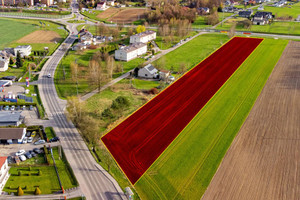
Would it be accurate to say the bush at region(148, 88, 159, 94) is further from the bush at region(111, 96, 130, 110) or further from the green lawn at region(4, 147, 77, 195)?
the green lawn at region(4, 147, 77, 195)

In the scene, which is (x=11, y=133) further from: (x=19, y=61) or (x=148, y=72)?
(x=19, y=61)

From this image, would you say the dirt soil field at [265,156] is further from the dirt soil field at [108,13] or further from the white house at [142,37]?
the dirt soil field at [108,13]

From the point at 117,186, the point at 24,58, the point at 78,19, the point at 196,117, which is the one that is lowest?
the point at 117,186

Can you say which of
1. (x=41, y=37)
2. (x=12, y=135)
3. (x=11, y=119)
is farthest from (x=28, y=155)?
(x=41, y=37)

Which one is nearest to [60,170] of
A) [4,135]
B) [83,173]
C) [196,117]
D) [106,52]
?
[83,173]

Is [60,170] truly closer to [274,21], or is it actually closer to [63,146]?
[63,146]

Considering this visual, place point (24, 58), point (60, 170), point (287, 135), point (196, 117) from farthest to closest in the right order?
point (24, 58)
point (196, 117)
point (287, 135)
point (60, 170)
